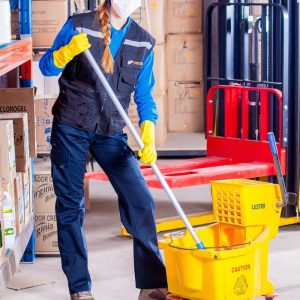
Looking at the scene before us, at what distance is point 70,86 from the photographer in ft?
16.7

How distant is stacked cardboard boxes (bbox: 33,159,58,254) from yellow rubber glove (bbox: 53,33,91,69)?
1565 mm

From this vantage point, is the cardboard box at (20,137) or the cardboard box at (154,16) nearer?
the cardboard box at (20,137)

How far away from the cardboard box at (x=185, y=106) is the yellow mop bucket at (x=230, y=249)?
538 cm

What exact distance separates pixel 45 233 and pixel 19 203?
1.17m

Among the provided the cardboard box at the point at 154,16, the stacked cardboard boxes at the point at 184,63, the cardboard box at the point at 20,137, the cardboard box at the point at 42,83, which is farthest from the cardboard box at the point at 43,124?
the stacked cardboard boxes at the point at 184,63

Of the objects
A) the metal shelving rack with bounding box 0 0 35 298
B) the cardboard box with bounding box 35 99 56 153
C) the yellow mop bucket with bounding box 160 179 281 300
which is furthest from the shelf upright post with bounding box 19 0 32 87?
the yellow mop bucket with bounding box 160 179 281 300

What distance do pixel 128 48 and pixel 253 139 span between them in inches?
120

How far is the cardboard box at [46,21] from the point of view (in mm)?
6719

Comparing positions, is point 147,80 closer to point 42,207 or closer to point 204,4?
point 42,207

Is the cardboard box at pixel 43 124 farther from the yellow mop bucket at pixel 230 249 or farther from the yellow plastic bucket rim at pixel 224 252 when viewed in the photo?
the yellow plastic bucket rim at pixel 224 252

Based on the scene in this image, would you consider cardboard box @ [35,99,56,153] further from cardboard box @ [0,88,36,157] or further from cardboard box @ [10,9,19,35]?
cardboard box @ [0,88,36,157]

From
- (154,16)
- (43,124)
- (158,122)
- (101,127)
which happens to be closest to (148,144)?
(101,127)

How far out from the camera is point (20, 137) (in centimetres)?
545

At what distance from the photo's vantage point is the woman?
16.5 ft
